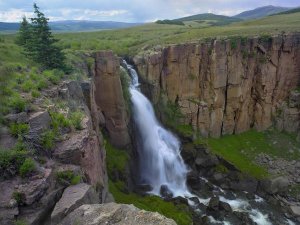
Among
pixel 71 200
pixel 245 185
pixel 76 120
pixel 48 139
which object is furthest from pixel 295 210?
pixel 71 200

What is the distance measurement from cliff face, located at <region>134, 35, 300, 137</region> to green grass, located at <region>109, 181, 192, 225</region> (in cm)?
1768

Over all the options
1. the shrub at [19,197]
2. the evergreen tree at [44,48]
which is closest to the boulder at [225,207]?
the evergreen tree at [44,48]

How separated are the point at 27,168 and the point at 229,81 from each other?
42.1 meters

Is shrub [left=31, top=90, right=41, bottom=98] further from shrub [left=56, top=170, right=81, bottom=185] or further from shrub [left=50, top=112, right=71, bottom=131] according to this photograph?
shrub [left=56, top=170, right=81, bottom=185]

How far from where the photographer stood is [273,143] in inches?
1969

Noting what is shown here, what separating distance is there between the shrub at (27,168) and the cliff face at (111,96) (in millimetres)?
26199

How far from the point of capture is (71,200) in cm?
1284

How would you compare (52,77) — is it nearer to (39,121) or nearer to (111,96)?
(39,121)

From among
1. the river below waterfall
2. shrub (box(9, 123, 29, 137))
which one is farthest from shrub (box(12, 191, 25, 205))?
the river below waterfall

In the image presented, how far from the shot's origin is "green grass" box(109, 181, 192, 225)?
32.0m

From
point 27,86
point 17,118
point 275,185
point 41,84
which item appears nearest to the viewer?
point 17,118

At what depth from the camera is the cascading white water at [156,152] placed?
136 ft

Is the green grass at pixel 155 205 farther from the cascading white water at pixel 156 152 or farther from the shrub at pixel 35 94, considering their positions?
the shrub at pixel 35 94

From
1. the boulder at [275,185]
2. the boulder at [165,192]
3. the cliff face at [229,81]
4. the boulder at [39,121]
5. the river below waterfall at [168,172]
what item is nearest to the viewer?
the boulder at [39,121]
